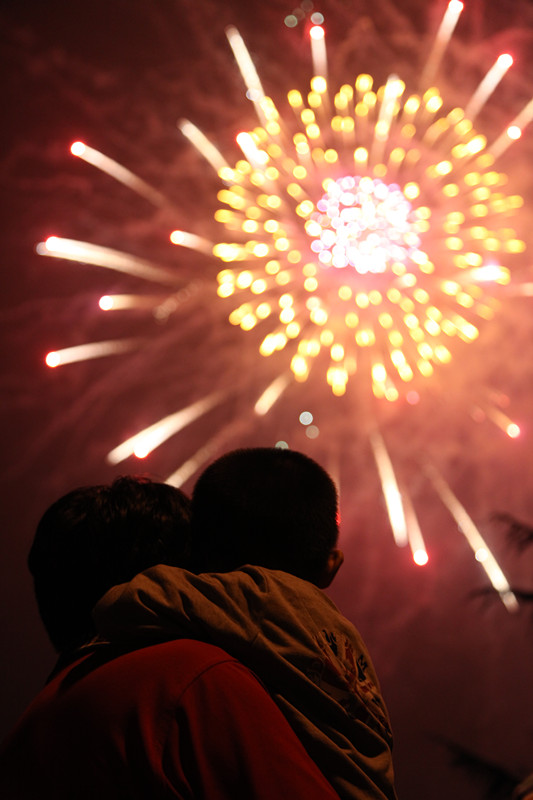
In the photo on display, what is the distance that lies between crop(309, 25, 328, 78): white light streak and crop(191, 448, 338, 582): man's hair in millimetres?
3203

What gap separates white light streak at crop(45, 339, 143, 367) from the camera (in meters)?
3.46

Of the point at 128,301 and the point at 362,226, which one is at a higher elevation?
the point at 128,301

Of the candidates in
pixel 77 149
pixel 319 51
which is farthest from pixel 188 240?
pixel 319 51

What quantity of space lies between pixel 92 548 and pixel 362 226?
2835mm

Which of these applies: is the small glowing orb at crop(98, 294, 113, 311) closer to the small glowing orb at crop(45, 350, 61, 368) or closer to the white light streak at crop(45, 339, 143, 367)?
the white light streak at crop(45, 339, 143, 367)

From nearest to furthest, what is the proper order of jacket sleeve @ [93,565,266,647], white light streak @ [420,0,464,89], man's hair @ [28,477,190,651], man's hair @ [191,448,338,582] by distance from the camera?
jacket sleeve @ [93,565,266,647], man's hair @ [191,448,338,582], man's hair @ [28,477,190,651], white light streak @ [420,0,464,89]

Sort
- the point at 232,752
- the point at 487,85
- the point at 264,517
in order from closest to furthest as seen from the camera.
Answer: the point at 232,752
the point at 264,517
the point at 487,85

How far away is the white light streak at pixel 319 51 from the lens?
12.3 feet

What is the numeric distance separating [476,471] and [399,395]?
546 millimetres

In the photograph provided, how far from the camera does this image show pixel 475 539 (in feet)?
11.4

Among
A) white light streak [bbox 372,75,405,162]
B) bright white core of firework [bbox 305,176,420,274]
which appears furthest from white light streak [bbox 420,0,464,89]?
bright white core of firework [bbox 305,176,420,274]

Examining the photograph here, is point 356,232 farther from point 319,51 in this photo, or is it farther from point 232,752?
point 232,752

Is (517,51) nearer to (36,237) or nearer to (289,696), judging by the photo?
(36,237)

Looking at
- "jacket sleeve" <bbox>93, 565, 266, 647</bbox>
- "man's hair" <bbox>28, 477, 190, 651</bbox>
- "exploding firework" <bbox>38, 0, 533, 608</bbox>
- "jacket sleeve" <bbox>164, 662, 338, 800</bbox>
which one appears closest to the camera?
"jacket sleeve" <bbox>164, 662, 338, 800</bbox>
